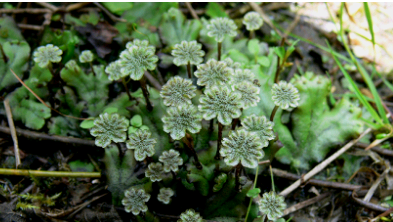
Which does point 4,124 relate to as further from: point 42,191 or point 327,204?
point 327,204

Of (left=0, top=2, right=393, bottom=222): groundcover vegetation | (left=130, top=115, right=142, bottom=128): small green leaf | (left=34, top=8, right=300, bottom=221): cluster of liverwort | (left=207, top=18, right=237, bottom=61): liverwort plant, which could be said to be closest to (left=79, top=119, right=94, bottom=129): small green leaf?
(left=0, top=2, right=393, bottom=222): groundcover vegetation

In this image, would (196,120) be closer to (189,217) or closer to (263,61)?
(189,217)

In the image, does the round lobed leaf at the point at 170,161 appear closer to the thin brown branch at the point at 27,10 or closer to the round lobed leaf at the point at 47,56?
the round lobed leaf at the point at 47,56

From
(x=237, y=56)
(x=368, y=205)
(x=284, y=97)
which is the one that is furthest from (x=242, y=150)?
(x=368, y=205)

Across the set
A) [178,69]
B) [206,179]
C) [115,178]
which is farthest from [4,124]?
[206,179]

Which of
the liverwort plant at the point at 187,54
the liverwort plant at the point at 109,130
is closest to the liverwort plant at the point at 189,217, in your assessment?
the liverwort plant at the point at 109,130

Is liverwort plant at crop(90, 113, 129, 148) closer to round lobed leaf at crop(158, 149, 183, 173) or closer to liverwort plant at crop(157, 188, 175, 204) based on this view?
round lobed leaf at crop(158, 149, 183, 173)

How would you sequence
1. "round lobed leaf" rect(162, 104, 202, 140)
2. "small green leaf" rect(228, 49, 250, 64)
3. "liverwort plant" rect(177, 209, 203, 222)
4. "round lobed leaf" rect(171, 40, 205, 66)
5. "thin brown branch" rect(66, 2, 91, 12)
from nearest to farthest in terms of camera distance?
"round lobed leaf" rect(162, 104, 202, 140)
"liverwort plant" rect(177, 209, 203, 222)
"round lobed leaf" rect(171, 40, 205, 66)
"small green leaf" rect(228, 49, 250, 64)
"thin brown branch" rect(66, 2, 91, 12)
